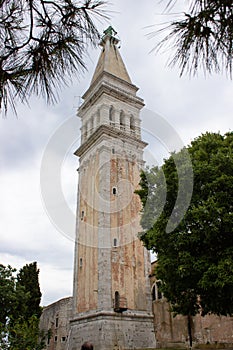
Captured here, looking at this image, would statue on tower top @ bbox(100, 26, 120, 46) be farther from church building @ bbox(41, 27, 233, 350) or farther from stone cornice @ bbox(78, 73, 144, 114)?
stone cornice @ bbox(78, 73, 144, 114)

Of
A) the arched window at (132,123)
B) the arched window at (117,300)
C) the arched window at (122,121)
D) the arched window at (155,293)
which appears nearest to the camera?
the arched window at (117,300)

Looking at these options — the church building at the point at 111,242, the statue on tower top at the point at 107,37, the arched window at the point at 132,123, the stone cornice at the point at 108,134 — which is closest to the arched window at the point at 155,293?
the church building at the point at 111,242

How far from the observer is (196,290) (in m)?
11.6

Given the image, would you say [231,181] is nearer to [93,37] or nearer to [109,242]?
[93,37]

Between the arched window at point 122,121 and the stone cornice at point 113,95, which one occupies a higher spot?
the stone cornice at point 113,95

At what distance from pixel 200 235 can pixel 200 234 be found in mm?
46

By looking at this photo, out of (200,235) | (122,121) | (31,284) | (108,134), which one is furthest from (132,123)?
(200,235)

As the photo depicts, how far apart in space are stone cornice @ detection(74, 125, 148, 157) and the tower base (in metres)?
13.4

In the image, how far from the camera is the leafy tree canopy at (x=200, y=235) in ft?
35.6

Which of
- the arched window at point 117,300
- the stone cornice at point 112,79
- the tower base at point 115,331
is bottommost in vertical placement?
the tower base at point 115,331

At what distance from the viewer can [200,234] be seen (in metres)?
11.5

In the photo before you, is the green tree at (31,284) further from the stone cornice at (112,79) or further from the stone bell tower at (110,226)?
the stone cornice at (112,79)

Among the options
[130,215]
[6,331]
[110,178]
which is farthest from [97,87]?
[6,331]

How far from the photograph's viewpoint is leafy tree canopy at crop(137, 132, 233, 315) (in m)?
10.9
